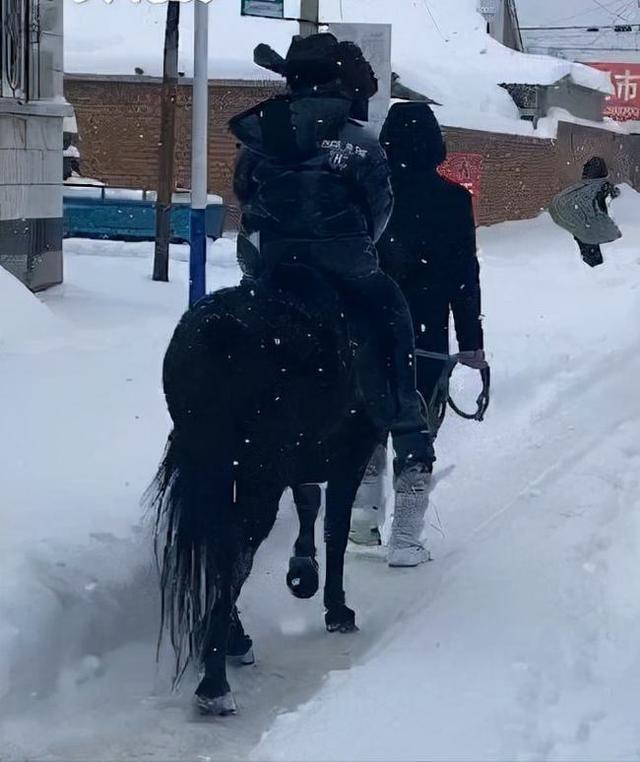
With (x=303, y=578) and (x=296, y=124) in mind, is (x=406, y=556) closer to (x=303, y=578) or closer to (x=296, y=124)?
(x=303, y=578)

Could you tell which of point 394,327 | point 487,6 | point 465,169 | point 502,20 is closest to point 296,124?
point 394,327

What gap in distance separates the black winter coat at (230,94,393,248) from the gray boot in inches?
55.4

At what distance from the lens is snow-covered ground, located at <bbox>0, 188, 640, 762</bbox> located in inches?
153

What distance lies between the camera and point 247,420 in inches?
166

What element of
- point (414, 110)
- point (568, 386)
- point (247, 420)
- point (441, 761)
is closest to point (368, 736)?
point (441, 761)

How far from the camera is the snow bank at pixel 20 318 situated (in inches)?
368

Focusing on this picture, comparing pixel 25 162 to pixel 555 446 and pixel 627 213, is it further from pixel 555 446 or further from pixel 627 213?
pixel 627 213

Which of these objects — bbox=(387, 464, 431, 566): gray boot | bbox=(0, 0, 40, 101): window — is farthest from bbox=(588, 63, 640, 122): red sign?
bbox=(387, 464, 431, 566): gray boot

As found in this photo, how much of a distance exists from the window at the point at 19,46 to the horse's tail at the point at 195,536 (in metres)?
8.81

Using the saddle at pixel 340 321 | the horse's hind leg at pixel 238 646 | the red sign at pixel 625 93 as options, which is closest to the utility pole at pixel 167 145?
the saddle at pixel 340 321

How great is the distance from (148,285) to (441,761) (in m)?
12.0

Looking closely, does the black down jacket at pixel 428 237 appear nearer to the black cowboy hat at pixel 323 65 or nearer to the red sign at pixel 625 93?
the black cowboy hat at pixel 323 65

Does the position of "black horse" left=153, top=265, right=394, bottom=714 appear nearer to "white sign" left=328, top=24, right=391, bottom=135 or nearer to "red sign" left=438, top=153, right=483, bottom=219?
"white sign" left=328, top=24, right=391, bottom=135

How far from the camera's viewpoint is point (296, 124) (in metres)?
4.63
